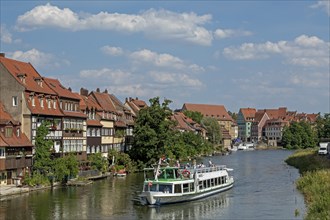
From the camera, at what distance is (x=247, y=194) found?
187 ft

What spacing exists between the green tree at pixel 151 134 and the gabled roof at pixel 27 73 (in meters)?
19.2

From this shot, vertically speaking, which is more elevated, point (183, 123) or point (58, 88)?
point (58, 88)

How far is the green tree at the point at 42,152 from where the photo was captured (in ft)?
199

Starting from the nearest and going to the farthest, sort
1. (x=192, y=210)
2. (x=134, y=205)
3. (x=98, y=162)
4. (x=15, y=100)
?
(x=192, y=210)
(x=134, y=205)
(x=15, y=100)
(x=98, y=162)

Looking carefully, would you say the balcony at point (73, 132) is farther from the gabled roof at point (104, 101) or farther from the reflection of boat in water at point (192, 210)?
the reflection of boat in water at point (192, 210)

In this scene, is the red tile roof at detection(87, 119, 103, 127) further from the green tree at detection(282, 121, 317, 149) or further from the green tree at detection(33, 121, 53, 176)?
the green tree at detection(282, 121, 317, 149)

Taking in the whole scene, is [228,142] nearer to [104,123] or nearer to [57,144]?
[104,123]

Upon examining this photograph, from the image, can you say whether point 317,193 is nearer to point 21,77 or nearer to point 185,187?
point 185,187

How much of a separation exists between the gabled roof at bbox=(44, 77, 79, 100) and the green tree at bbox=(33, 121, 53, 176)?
7.48 meters

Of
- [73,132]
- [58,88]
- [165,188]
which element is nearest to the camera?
[165,188]

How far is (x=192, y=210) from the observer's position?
1869 inches

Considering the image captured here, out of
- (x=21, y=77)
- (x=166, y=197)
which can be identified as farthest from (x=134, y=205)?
(x=21, y=77)

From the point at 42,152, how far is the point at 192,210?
21170 millimetres

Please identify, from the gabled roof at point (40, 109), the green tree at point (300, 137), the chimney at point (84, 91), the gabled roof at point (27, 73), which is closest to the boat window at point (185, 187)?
the gabled roof at point (40, 109)
